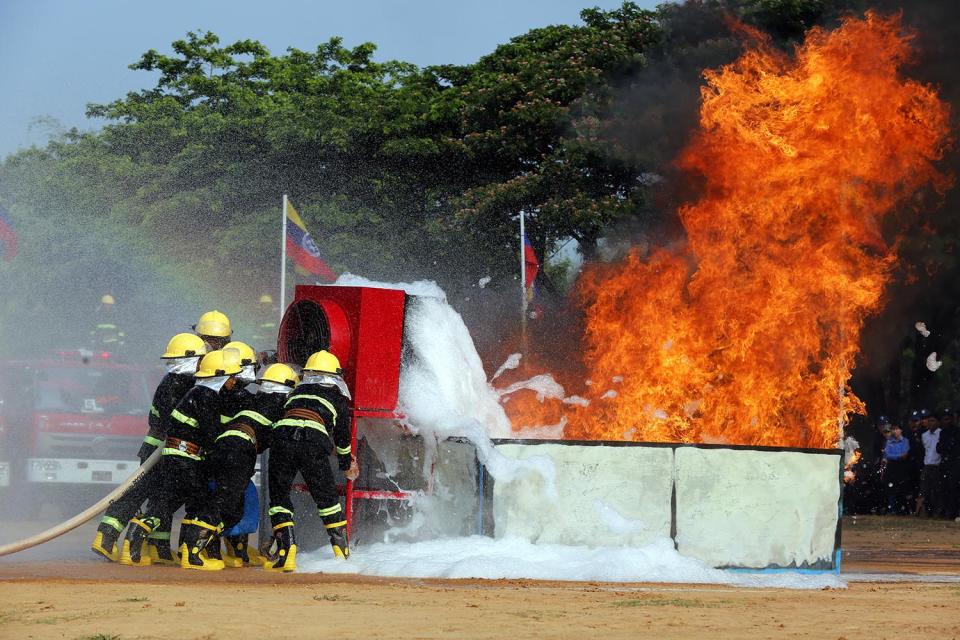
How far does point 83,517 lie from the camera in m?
11.8

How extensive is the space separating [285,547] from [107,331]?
20.9 m

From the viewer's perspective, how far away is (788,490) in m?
11.9

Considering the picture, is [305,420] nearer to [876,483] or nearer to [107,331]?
[876,483]

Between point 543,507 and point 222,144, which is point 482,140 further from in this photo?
point 543,507

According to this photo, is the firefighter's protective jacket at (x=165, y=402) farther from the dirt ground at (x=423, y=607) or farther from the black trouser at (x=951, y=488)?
the black trouser at (x=951, y=488)

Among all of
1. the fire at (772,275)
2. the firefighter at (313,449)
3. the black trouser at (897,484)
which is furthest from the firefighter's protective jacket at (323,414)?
the black trouser at (897,484)

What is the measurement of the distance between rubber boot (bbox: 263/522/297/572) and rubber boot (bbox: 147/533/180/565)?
124cm

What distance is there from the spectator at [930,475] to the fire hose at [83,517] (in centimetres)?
1320

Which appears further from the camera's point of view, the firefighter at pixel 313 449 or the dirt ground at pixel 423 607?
the firefighter at pixel 313 449

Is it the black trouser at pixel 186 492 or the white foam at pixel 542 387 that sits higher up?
the white foam at pixel 542 387

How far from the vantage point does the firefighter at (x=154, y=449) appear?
1223 centimetres

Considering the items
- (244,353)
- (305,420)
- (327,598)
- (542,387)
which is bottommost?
(327,598)

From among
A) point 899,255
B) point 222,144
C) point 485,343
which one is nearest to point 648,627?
point 899,255

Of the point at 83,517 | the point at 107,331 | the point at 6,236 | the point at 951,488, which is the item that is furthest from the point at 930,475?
the point at 107,331
